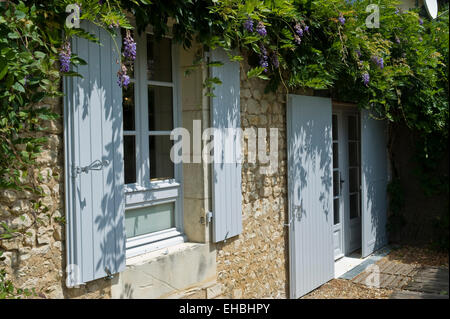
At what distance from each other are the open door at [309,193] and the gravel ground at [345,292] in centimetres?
7

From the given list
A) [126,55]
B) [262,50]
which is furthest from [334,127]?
[126,55]

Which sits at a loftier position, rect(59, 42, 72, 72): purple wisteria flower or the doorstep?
rect(59, 42, 72, 72): purple wisteria flower

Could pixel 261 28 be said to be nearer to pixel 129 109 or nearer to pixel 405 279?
pixel 129 109

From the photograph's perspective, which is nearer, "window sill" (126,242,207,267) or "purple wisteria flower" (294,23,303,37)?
"window sill" (126,242,207,267)

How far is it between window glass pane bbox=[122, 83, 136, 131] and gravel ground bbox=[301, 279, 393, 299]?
2838 mm

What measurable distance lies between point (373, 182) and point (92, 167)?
17.0ft

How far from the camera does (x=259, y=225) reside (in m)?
4.47

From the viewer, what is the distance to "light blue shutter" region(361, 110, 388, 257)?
6668 millimetres

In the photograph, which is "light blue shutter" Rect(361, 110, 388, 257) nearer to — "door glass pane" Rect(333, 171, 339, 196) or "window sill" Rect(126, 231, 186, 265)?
"door glass pane" Rect(333, 171, 339, 196)

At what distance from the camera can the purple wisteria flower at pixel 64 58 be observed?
2473 mm

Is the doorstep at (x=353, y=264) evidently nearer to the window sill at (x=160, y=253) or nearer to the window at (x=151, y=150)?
the window sill at (x=160, y=253)

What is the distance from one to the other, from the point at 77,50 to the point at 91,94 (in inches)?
10.4

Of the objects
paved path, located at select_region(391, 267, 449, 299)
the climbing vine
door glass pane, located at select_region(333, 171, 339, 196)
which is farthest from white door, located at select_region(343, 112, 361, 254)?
paved path, located at select_region(391, 267, 449, 299)

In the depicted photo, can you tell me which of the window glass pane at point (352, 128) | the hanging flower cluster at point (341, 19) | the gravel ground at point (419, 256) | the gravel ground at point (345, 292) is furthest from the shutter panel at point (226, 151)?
the gravel ground at point (419, 256)
